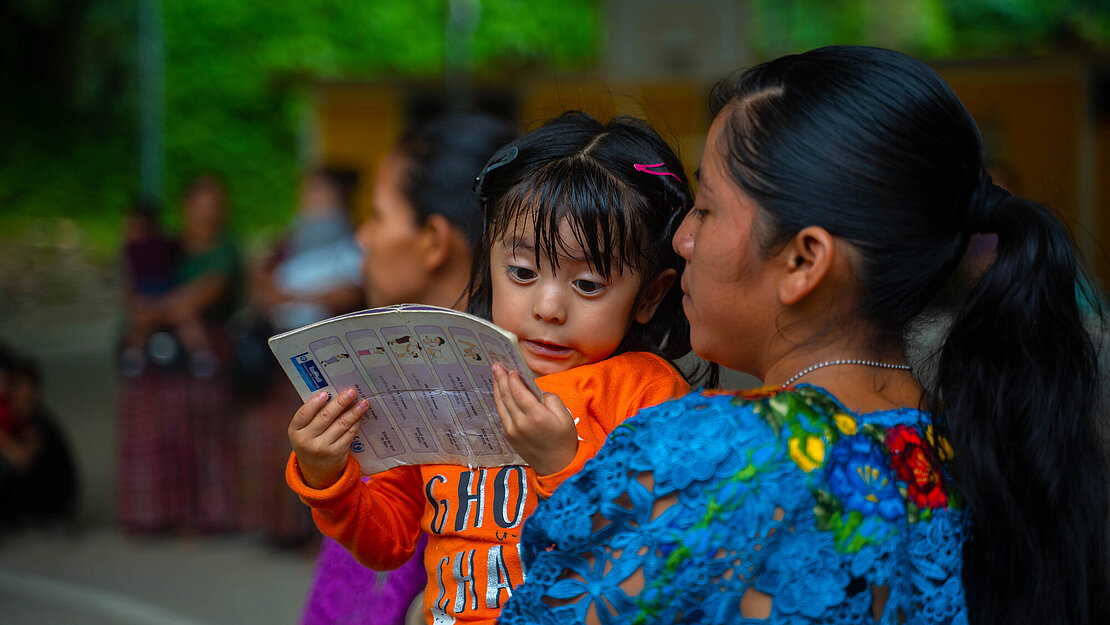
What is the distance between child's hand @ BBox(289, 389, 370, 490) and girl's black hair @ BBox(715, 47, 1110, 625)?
0.60 metres

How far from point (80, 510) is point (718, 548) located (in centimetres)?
549

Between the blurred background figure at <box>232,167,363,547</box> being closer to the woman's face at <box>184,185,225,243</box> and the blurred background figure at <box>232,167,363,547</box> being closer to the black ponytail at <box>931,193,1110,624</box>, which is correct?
the woman's face at <box>184,185,225,243</box>

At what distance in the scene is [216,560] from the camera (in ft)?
16.2

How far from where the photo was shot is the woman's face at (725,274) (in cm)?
119

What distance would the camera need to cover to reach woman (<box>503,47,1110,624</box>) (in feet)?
3.50

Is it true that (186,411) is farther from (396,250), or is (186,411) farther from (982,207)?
(982,207)

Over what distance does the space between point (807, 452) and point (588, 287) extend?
49 cm

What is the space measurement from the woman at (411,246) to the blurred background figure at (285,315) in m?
2.55

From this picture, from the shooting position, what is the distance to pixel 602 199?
1465mm

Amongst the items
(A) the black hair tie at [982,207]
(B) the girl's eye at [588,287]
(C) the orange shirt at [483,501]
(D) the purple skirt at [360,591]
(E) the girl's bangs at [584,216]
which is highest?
(A) the black hair tie at [982,207]

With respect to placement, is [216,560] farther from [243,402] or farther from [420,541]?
[420,541]

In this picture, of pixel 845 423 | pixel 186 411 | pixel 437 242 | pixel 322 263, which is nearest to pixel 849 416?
pixel 845 423

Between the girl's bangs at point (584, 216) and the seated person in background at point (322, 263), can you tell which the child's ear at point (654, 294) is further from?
the seated person in background at point (322, 263)

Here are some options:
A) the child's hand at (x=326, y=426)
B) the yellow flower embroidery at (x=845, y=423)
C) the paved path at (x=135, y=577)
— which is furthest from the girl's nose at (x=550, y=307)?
the paved path at (x=135, y=577)
